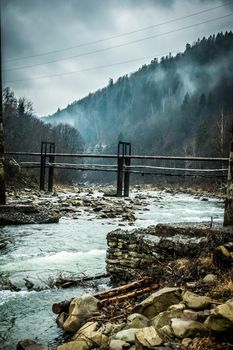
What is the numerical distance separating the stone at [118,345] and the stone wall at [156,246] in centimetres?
167

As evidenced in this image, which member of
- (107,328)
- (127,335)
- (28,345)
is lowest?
(28,345)

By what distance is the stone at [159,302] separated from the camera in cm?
306

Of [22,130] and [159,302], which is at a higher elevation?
[22,130]

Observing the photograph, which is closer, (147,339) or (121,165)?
(147,339)

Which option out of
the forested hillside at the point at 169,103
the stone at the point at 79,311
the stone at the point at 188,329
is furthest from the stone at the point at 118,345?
the forested hillside at the point at 169,103

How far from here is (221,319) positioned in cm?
231

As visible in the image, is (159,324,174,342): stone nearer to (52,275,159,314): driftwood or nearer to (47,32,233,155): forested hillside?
(52,275,159,314): driftwood

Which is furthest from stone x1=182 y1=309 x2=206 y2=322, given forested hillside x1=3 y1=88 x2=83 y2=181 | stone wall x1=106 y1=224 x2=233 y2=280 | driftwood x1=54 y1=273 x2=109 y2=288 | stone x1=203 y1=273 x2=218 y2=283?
forested hillside x1=3 y1=88 x2=83 y2=181

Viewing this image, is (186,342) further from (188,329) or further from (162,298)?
(162,298)

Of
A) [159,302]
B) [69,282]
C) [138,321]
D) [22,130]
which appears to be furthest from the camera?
[22,130]

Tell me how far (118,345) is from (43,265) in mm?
2995

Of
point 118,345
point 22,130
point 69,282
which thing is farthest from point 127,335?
point 22,130

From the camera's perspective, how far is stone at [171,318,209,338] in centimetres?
238

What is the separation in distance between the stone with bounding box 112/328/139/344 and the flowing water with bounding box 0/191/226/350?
774mm
